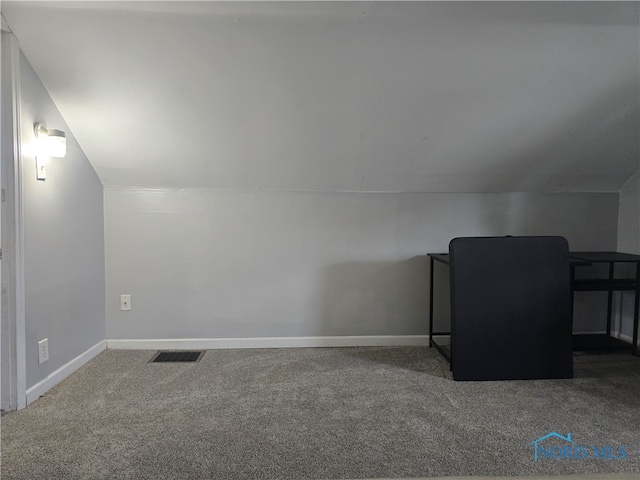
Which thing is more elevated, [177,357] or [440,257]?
[440,257]

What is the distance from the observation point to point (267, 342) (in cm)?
304

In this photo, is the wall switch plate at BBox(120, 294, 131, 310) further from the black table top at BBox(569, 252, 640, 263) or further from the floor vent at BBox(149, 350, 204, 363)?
the black table top at BBox(569, 252, 640, 263)

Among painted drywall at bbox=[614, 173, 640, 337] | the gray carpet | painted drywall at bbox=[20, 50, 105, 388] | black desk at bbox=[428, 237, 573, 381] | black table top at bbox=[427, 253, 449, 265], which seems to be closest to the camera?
the gray carpet

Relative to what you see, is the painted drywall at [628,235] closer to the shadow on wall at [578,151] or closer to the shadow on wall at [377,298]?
the shadow on wall at [578,151]

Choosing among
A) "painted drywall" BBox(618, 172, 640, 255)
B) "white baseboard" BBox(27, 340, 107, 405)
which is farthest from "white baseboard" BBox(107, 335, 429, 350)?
"painted drywall" BBox(618, 172, 640, 255)

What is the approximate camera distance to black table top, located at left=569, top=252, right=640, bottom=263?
2713mm

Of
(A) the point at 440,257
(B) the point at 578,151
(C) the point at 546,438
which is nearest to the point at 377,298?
(A) the point at 440,257

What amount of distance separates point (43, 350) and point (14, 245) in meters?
0.61

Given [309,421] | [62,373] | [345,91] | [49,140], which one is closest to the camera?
[309,421]

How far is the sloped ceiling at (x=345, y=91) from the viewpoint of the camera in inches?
76.2

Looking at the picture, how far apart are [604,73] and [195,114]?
2.29m

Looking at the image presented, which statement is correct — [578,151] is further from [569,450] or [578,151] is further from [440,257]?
[569,450]

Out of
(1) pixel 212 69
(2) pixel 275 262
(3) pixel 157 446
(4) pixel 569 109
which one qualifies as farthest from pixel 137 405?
(4) pixel 569 109

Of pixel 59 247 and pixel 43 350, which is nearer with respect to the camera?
pixel 43 350
